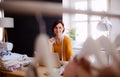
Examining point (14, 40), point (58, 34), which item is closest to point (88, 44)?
point (58, 34)

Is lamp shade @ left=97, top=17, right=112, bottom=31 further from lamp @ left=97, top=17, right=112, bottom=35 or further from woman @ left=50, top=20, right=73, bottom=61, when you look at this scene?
woman @ left=50, top=20, right=73, bottom=61

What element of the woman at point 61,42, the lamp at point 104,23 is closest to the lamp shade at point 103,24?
the lamp at point 104,23

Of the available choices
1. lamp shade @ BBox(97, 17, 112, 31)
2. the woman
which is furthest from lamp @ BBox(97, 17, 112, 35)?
the woman

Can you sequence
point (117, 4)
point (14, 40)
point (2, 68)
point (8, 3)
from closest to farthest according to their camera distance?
point (8, 3), point (2, 68), point (14, 40), point (117, 4)

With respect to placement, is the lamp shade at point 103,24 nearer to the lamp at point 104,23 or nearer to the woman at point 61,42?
the lamp at point 104,23

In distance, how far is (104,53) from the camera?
0.60 metres

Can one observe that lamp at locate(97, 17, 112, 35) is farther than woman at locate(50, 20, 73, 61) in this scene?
No

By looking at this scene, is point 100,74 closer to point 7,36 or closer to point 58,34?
point 58,34

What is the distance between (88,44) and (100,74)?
0.31 feet

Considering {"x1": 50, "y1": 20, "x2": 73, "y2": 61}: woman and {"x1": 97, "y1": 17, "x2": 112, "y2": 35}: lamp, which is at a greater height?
{"x1": 97, "y1": 17, "x2": 112, "y2": 35}: lamp

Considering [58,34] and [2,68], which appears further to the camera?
[2,68]

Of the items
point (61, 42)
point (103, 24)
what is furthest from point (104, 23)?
point (61, 42)

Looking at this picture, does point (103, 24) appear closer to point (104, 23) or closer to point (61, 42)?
point (104, 23)

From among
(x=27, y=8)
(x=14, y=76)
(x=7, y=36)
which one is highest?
(x=27, y=8)
